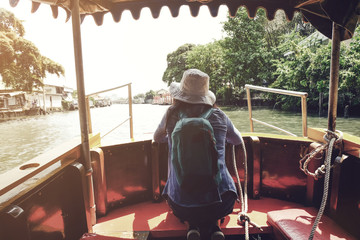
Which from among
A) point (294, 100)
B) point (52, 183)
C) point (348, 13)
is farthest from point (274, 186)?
point (294, 100)

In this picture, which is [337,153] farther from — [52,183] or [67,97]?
[67,97]

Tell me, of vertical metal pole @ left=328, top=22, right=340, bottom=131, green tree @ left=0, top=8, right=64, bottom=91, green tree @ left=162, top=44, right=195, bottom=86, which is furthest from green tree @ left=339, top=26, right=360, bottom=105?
green tree @ left=162, top=44, right=195, bottom=86

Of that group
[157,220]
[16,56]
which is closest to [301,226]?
[157,220]

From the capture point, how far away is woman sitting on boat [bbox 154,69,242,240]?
146 centimetres

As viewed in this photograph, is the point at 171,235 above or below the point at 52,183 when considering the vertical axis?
below

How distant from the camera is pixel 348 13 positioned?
1618 mm

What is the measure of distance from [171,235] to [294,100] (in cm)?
2540

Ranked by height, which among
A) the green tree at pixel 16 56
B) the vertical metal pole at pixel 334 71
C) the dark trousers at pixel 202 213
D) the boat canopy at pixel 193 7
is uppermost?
the green tree at pixel 16 56

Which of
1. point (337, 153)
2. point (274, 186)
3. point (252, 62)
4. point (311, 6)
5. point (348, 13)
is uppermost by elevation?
point (252, 62)

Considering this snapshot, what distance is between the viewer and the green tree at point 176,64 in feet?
169

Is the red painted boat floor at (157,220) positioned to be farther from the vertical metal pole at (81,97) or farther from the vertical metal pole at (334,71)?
the vertical metal pole at (334,71)

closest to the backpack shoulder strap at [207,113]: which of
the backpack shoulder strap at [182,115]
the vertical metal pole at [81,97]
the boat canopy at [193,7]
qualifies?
the backpack shoulder strap at [182,115]

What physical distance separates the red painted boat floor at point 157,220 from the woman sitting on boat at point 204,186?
49 centimetres

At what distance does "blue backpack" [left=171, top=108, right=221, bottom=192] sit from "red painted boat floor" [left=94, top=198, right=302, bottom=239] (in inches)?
32.9
